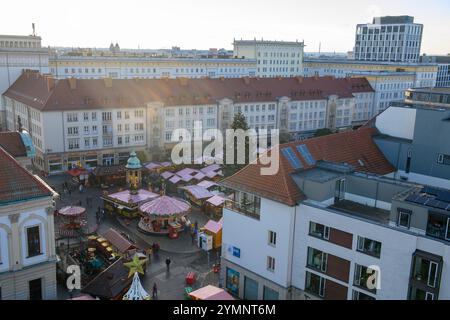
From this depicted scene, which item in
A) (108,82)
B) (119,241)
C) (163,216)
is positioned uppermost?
(108,82)

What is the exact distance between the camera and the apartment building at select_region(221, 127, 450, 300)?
A: 2219 cm

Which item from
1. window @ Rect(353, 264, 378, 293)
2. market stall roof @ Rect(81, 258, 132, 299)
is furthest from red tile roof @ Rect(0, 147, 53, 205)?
window @ Rect(353, 264, 378, 293)

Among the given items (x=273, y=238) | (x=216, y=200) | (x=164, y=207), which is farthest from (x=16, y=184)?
(x=216, y=200)

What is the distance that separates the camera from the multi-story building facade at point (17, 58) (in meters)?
76.6

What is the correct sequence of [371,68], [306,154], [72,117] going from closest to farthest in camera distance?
[306,154], [72,117], [371,68]

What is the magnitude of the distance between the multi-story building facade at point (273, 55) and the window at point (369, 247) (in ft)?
360

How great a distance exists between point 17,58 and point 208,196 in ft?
167

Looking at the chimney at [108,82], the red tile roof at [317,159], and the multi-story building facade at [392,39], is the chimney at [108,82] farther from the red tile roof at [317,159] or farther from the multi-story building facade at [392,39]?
the multi-story building facade at [392,39]

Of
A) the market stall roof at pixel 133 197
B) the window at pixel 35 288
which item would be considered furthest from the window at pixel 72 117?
the window at pixel 35 288

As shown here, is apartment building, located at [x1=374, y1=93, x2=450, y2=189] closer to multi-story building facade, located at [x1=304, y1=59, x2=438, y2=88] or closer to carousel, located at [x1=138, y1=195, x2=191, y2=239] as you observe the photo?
carousel, located at [x1=138, y1=195, x2=191, y2=239]

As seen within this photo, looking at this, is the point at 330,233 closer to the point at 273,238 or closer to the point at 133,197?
the point at 273,238

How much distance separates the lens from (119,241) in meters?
34.9
